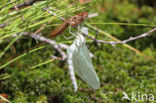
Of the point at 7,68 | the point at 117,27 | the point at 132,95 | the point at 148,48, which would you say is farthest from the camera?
the point at 117,27

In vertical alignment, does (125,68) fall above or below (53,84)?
below

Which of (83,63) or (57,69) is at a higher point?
(83,63)

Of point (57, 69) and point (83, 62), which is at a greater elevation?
point (83, 62)

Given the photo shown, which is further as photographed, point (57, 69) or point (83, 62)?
point (57, 69)

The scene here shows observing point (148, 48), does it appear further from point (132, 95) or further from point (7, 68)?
point (7, 68)

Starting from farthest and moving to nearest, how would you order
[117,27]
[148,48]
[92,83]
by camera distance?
1. [117,27]
2. [148,48]
3. [92,83]

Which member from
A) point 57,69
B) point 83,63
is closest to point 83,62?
point 83,63

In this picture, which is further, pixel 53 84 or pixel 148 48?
pixel 148 48

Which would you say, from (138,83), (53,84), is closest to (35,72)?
(53,84)

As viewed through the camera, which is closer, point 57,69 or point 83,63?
point 83,63

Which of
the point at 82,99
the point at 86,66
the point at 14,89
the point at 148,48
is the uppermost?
the point at 86,66

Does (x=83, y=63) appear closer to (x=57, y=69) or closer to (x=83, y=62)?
(x=83, y=62)
